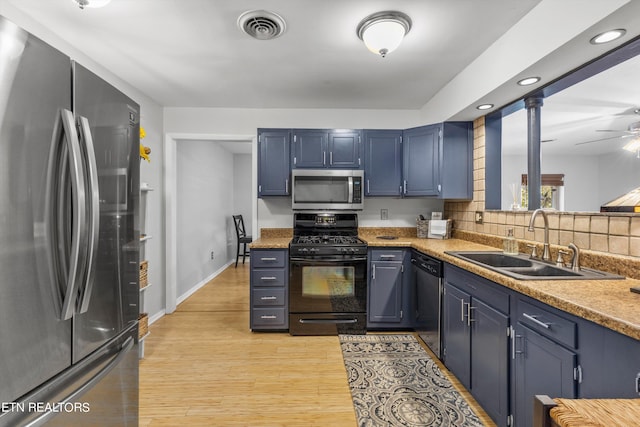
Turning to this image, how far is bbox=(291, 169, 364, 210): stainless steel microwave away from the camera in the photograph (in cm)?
310

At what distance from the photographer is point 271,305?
2.85 meters

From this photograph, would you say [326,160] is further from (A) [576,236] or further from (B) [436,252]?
(A) [576,236]

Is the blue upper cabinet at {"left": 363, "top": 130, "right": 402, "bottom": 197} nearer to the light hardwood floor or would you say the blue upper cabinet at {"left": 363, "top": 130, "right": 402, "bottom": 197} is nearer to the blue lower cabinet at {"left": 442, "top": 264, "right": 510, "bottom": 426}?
the blue lower cabinet at {"left": 442, "top": 264, "right": 510, "bottom": 426}

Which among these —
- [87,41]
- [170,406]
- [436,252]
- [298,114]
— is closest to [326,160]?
[298,114]

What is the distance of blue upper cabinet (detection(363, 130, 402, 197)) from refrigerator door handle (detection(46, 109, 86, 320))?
8.77 feet

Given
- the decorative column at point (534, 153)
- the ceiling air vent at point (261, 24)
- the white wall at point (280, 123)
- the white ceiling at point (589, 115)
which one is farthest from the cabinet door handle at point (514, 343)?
the white ceiling at point (589, 115)

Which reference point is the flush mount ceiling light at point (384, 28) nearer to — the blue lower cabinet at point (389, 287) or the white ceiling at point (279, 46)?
the white ceiling at point (279, 46)

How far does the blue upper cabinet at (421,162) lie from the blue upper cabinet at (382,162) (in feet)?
0.25

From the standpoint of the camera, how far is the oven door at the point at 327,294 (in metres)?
2.81

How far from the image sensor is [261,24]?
181cm

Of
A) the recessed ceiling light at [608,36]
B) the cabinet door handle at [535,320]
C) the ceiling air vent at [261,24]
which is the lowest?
the cabinet door handle at [535,320]

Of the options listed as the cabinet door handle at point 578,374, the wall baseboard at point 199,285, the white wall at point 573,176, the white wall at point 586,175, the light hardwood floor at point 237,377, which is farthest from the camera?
the white wall at point 573,176

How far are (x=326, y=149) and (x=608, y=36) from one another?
2.25 m

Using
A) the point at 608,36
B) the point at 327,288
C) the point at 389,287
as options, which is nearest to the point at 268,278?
the point at 327,288
